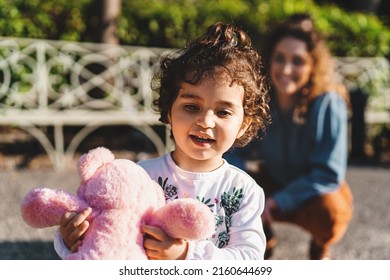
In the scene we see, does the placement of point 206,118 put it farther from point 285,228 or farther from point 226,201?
point 285,228

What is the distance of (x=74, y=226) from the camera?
1433 millimetres

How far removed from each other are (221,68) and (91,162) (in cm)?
46

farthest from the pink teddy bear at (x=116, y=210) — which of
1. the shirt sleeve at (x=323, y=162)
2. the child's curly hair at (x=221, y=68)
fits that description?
the shirt sleeve at (x=323, y=162)

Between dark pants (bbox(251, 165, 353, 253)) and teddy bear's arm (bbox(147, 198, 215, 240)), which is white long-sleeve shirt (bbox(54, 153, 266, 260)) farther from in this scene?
dark pants (bbox(251, 165, 353, 253))

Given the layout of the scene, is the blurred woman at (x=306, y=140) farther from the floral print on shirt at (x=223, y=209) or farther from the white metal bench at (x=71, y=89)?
the white metal bench at (x=71, y=89)

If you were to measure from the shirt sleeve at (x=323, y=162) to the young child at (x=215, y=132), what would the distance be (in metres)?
1.20

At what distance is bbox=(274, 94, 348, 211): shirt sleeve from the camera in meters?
2.87

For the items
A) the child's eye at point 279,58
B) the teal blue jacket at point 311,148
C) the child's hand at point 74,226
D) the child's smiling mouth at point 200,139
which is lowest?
the teal blue jacket at point 311,148

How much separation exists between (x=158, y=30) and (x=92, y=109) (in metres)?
1.30

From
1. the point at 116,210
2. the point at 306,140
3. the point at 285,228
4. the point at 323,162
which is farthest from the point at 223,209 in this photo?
the point at 285,228

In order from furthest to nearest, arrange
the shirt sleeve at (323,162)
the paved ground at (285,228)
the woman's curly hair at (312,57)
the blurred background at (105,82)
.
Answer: the blurred background at (105,82), the paved ground at (285,228), the woman's curly hair at (312,57), the shirt sleeve at (323,162)

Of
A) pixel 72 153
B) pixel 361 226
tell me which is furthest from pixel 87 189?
pixel 72 153

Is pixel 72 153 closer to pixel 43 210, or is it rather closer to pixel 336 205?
pixel 336 205

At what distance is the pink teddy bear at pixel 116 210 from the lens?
1.41 m
